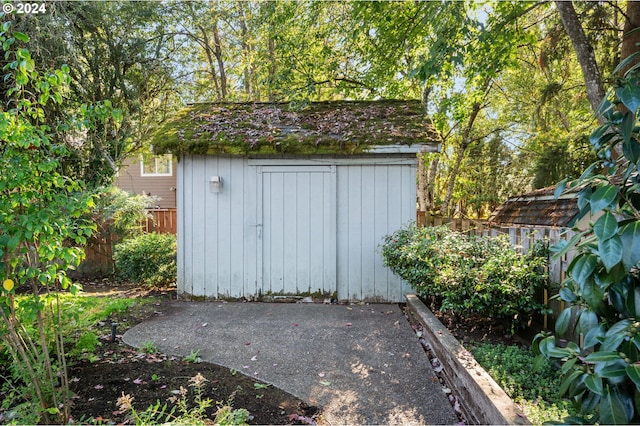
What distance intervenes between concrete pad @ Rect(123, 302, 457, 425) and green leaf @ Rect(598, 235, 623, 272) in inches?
73.5

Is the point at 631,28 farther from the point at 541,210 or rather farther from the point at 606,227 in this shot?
the point at 606,227

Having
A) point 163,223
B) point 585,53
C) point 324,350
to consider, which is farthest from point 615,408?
point 163,223

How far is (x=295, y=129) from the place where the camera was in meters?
5.98

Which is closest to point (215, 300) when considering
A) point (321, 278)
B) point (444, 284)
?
point (321, 278)

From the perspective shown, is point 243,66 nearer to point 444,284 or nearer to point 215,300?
point 215,300

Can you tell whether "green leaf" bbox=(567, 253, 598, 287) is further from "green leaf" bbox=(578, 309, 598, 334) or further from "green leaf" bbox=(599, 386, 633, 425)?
"green leaf" bbox=(599, 386, 633, 425)

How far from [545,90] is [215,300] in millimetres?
7698

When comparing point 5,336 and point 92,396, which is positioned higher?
point 5,336

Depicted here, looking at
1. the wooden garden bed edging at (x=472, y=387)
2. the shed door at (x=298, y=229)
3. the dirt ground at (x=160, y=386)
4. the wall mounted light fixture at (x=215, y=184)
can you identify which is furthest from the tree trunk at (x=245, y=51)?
the wooden garden bed edging at (x=472, y=387)

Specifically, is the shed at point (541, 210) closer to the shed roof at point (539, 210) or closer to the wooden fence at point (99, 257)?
the shed roof at point (539, 210)

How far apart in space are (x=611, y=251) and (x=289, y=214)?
4.89 m

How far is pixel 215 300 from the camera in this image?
5.84 metres

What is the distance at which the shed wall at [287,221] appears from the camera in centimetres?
576

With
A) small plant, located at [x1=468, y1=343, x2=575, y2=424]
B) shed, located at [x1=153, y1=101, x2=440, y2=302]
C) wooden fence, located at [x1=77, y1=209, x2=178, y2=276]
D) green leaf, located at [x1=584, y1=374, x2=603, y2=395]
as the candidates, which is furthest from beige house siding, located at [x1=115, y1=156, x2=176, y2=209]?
green leaf, located at [x1=584, y1=374, x2=603, y2=395]
